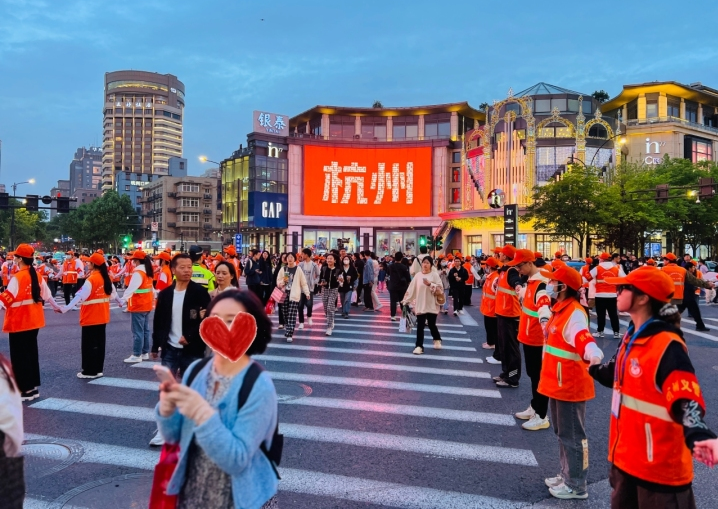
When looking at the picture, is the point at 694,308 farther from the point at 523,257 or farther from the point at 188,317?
the point at 188,317

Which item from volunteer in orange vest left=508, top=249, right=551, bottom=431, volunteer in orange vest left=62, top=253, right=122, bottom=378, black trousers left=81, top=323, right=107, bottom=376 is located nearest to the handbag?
volunteer in orange vest left=508, top=249, right=551, bottom=431

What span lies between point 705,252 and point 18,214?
90.3m

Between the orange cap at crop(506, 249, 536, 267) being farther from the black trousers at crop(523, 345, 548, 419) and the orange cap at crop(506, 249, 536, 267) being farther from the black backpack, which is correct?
the black backpack

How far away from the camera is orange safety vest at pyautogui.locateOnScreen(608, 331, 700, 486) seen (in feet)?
8.99

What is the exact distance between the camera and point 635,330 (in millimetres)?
3049

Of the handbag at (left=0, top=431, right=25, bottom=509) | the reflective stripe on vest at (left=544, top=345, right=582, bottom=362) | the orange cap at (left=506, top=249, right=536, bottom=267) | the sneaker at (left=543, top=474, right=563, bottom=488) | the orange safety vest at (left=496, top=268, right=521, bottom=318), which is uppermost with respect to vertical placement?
the orange cap at (left=506, top=249, right=536, bottom=267)

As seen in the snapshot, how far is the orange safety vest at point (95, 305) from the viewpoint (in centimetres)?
788

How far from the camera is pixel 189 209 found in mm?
91250

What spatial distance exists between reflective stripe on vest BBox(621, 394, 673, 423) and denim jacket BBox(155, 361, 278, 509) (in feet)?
6.57

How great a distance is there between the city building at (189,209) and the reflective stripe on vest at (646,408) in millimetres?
91988

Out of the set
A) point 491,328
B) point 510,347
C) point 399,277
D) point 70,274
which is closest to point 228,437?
point 510,347

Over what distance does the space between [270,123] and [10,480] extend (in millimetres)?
61338

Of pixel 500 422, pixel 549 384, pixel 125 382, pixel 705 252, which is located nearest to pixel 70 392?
pixel 125 382

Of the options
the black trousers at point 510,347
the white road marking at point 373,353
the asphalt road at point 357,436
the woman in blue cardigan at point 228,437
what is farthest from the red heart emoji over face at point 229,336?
the white road marking at point 373,353
